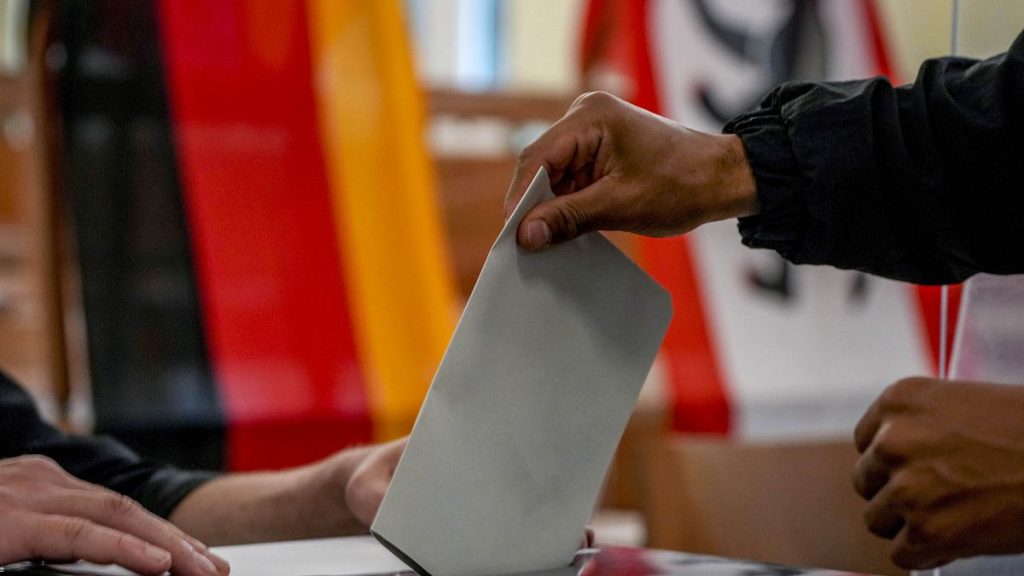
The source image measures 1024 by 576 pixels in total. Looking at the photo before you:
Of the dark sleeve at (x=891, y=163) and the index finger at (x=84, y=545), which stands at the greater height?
the dark sleeve at (x=891, y=163)

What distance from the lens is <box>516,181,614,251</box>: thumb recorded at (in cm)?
65

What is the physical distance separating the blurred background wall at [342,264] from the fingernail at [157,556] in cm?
91

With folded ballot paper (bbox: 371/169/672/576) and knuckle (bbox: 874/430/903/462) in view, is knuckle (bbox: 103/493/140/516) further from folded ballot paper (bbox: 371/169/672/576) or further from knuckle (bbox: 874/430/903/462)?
knuckle (bbox: 874/430/903/462)

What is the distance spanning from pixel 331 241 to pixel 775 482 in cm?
92

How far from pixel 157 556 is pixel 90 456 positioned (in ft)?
1.33

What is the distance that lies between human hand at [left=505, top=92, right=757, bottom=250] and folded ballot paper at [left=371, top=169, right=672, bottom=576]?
0.03 metres

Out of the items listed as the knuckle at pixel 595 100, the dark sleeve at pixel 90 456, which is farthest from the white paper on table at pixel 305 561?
the knuckle at pixel 595 100

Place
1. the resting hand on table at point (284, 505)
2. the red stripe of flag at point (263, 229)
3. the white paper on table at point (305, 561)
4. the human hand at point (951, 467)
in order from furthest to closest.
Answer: the red stripe of flag at point (263, 229) < the resting hand on table at point (284, 505) < the white paper on table at point (305, 561) < the human hand at point (951, 467)

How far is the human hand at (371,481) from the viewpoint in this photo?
90 centimetres

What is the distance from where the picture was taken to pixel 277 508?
3.24ft

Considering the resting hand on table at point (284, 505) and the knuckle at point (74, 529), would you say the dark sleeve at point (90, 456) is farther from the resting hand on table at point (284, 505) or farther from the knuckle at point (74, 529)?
the knuckle at point (74, 529)

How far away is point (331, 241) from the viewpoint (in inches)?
77.2

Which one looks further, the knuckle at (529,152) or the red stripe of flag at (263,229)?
the red stripe of flag at (263,229)

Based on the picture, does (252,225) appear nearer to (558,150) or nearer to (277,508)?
(277,508)
